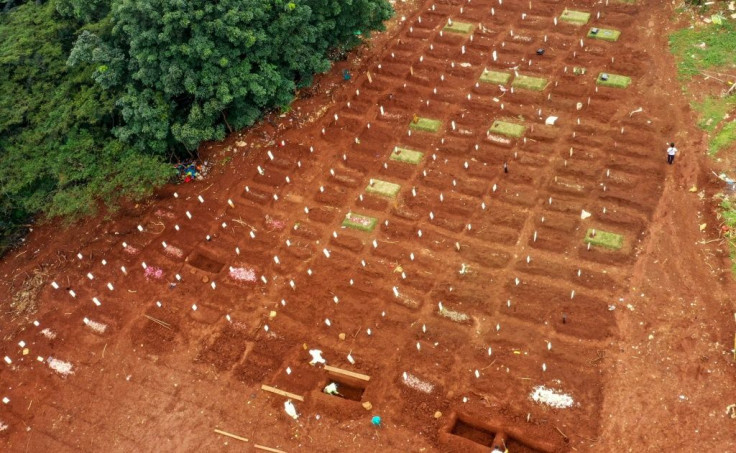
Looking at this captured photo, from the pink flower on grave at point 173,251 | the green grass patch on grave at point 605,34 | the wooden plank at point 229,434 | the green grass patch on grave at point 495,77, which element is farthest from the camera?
the green grass patch on grave at point 605,34

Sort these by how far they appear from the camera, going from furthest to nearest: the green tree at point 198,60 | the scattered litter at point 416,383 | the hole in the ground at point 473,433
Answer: the green tree at point 198,60, the scattered litter at point 416,383, the hole in the ground at point 473,433

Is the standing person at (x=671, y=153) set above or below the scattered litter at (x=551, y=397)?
above

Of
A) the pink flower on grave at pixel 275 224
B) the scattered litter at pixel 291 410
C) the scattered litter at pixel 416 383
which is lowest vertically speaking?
the scattered litter at pixel 291 410

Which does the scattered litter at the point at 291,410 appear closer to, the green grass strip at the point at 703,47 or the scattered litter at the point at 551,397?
the scattered litter at the point at 551,397

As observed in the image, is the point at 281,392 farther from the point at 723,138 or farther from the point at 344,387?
the point at 723,138

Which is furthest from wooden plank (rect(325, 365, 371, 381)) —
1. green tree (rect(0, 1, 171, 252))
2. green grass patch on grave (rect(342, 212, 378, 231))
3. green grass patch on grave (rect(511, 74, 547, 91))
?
green grass patch on grave (rect(511, 74, 547, 91))

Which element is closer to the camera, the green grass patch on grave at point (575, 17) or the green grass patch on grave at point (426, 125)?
the green grass patch on grave at point (426, 125)

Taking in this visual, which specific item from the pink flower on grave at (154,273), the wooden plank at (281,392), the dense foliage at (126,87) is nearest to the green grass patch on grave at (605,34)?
the dense foliage at (126,87)

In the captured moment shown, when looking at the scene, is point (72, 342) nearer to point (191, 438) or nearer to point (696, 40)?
point (191, 438)
